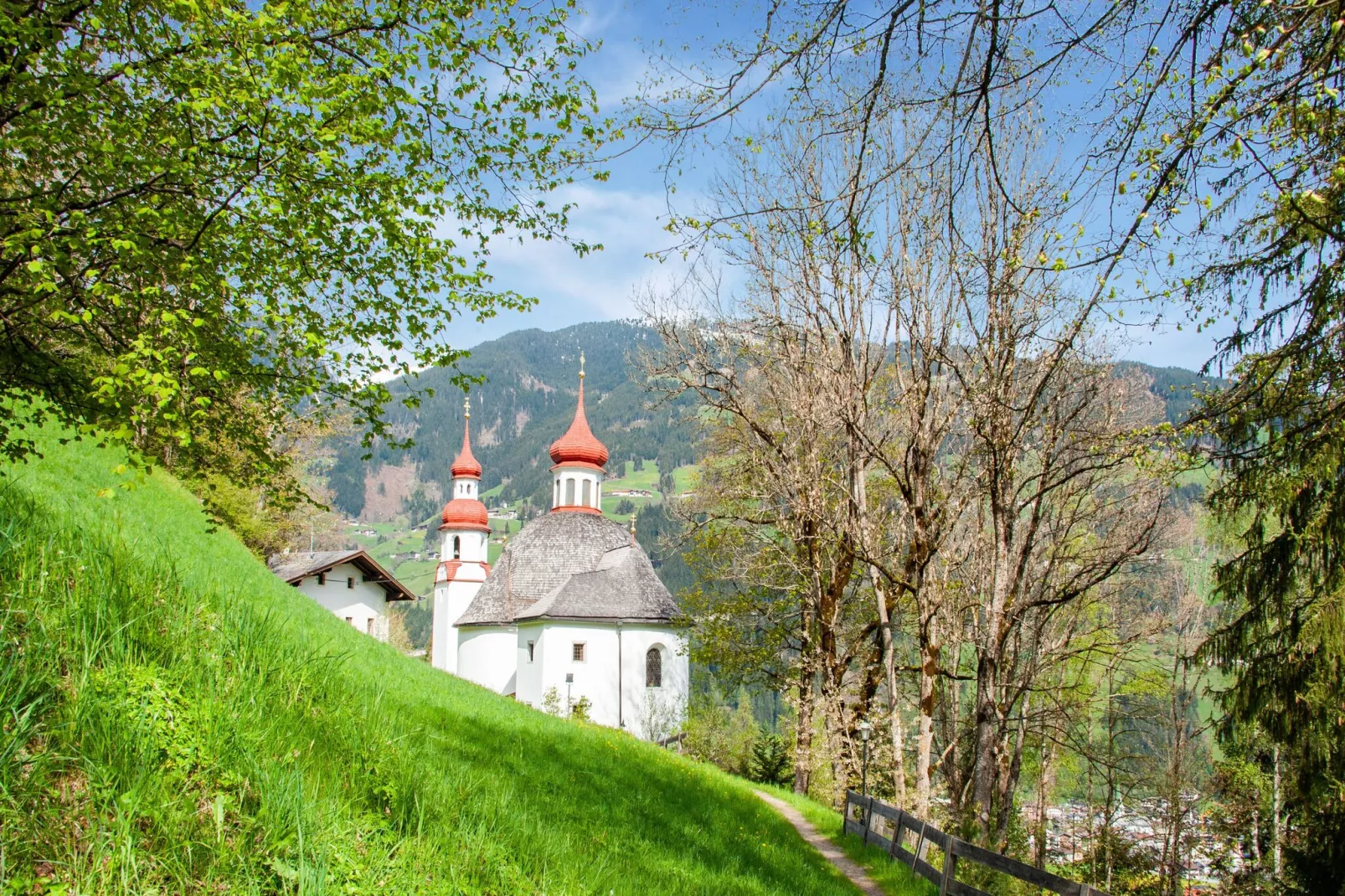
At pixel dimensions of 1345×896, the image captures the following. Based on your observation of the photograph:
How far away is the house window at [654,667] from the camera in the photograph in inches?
1372

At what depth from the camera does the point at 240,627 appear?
15.9 feet

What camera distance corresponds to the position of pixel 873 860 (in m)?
10.5

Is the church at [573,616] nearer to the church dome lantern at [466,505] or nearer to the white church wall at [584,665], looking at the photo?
the white church wall at [584,665]

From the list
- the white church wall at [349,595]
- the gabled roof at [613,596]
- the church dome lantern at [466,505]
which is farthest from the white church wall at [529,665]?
the church dome lantern at [466,505]

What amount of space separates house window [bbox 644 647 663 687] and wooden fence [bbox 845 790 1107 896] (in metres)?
22.8

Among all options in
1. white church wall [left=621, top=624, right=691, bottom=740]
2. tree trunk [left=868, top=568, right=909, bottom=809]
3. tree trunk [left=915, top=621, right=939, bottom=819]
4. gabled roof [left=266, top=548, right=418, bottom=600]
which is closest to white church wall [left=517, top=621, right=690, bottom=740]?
white church wall [left=621, top=624, right=691, bottom=740]

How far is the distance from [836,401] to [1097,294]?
8499 mm

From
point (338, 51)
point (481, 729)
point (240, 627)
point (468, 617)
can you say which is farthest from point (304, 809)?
point (468, 617)

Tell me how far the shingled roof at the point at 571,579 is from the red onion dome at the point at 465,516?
8921mm

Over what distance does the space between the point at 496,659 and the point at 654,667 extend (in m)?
8.26

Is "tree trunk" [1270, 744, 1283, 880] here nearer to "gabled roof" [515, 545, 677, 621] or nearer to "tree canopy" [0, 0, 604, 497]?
"tree canopy" [0, 0, 604, 497]

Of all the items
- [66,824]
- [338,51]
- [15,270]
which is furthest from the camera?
[338,51]

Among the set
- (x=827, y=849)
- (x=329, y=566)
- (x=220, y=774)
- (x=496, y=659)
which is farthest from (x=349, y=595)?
(x=220, y=774)

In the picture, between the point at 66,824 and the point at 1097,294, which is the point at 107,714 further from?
the point at 1097,294
